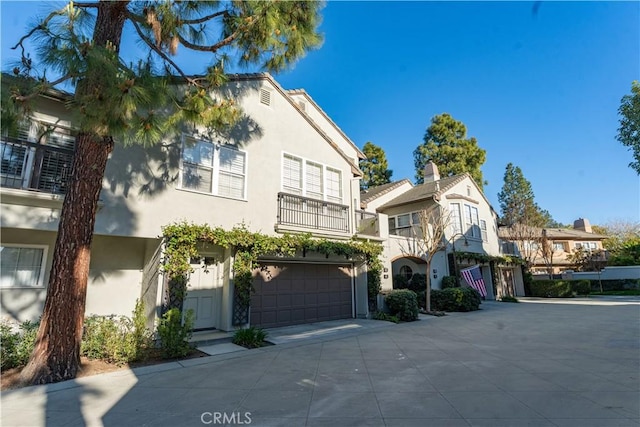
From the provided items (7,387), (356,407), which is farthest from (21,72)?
(356,407)

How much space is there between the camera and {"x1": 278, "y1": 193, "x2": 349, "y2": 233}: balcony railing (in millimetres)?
10977

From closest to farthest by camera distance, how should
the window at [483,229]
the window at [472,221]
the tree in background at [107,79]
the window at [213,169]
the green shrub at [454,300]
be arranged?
1. the tree in background at [107,79]
2. the window at [213,169]
3. the green shrub at [454,300]
4. the window at [472,221]
5. the window at [483,229]

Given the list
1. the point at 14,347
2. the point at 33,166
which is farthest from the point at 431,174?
the point at 14,347

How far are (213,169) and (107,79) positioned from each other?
186 inches

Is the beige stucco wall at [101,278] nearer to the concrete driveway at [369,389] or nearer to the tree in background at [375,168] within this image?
the concrete driveway at [369,389]

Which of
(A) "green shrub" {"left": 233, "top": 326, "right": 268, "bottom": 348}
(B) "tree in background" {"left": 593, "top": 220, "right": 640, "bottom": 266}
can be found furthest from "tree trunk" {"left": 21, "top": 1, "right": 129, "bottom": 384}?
(B) "tree in background" {"left": 593, "top": 220, "right": 640, "bottom": 266}

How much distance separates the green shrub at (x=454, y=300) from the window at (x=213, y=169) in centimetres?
1109

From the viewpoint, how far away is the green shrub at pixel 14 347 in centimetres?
607

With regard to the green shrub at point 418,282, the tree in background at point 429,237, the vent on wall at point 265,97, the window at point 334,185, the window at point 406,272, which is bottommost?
the green shrub at point 418,282

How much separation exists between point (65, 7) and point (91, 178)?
2824 mm

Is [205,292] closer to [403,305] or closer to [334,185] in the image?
[334,185]

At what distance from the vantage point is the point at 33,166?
22.9ft

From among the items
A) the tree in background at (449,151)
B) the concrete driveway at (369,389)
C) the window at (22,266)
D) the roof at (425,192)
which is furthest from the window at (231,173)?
the tree in background at (449,151)

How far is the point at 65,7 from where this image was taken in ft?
17.1
